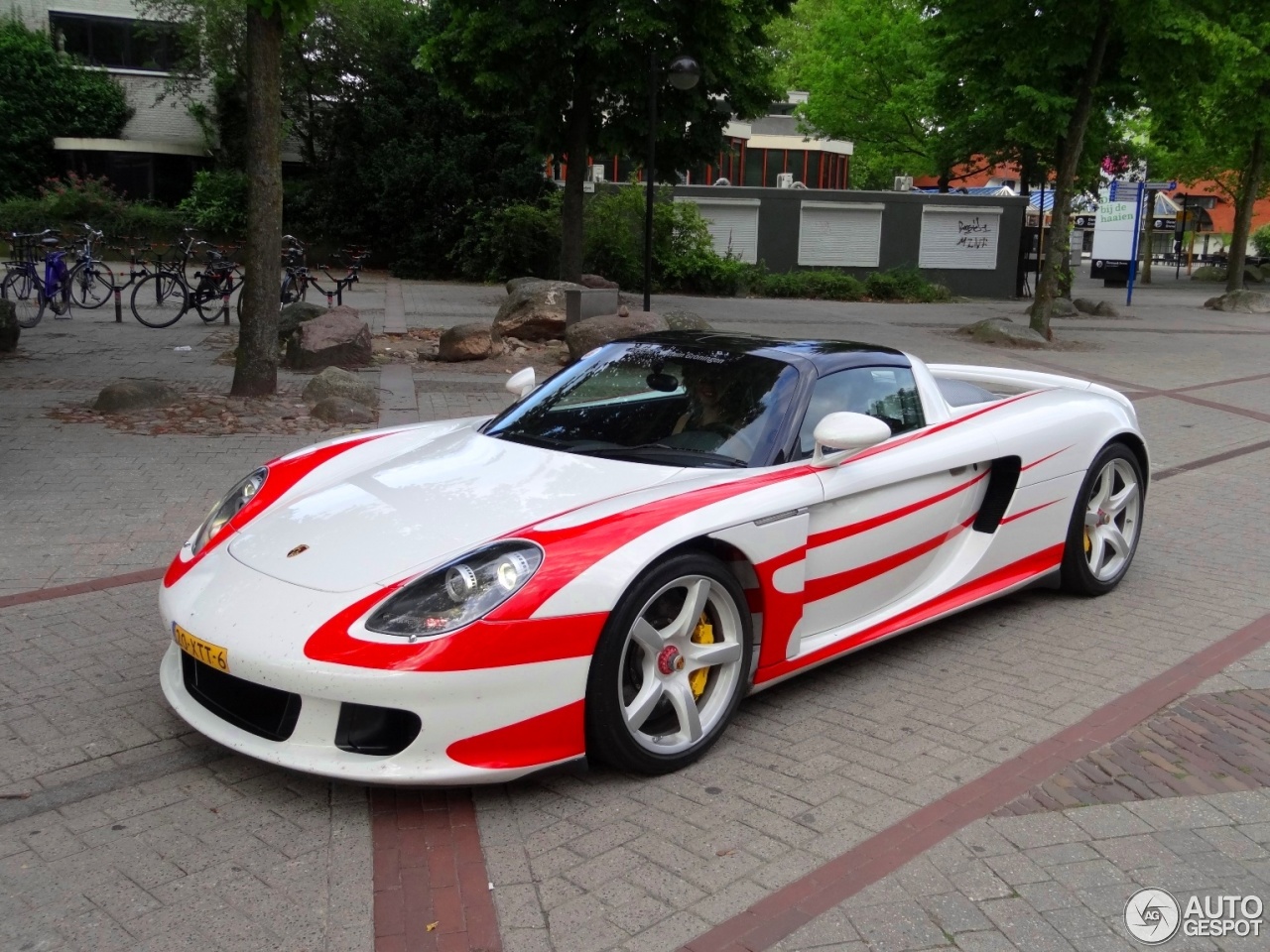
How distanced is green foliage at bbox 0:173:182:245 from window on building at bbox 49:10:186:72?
4.64 m

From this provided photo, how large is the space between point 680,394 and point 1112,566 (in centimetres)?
251

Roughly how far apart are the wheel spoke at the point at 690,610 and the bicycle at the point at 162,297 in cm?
1355

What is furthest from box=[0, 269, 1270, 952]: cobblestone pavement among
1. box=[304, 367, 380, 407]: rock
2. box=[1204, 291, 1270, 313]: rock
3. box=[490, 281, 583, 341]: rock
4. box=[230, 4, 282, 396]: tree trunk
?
box=[1204, 291, 1270, 313]: rock

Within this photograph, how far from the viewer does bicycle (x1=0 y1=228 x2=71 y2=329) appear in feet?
50.6

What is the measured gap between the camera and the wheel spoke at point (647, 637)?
3432mm

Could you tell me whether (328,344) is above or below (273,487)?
below

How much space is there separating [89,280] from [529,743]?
52.6 feet

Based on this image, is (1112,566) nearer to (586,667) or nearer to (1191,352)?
(586,667)

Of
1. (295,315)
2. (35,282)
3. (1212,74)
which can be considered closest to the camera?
(295,315)

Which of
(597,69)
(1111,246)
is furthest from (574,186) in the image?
(1111,246)

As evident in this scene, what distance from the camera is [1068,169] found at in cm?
1769

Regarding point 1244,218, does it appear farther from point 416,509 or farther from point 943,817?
point 416,509

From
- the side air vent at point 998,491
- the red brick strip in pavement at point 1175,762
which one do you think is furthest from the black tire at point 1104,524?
the red brick strip in pavement at point 1175,762

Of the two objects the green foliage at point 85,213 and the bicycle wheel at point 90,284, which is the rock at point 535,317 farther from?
the green foliage at point 85,213
